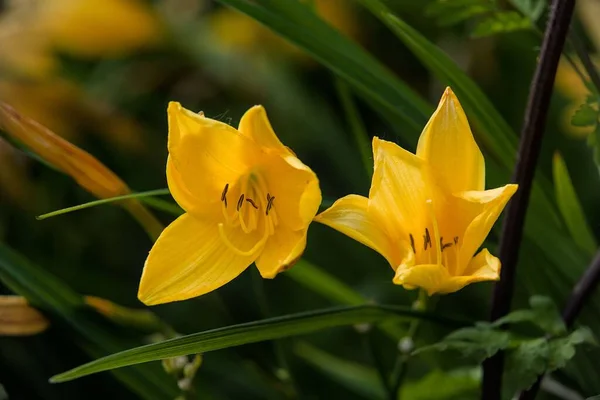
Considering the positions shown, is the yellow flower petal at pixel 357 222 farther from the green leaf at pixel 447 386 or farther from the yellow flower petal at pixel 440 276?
the green leaf at pixel 447 386

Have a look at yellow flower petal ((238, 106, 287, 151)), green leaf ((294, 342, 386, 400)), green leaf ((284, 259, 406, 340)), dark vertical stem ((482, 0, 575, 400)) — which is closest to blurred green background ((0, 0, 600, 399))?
green leaf ((294, 342, 386, 400))

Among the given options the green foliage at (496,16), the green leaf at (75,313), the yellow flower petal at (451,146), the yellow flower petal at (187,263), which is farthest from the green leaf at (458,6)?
the green leaf at (75,313)

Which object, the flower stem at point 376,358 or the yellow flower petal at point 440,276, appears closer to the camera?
the yellow flower petal at point 440,276

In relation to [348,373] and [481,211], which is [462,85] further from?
[348,373]

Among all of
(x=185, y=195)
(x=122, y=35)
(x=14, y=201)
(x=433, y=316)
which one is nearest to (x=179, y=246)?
(x=185, y=195)

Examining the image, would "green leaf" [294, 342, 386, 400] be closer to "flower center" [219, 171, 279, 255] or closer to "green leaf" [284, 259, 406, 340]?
"green leaf" [284, 259, 406, 340]
